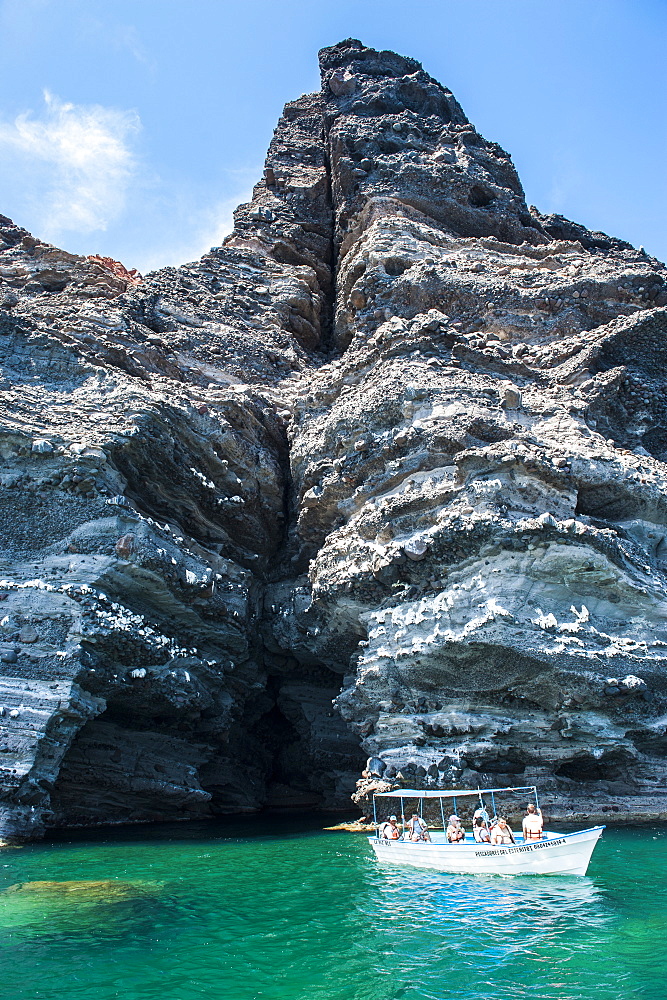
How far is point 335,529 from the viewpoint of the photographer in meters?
25.3

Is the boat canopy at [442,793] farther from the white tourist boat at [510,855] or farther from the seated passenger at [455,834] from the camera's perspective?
the seated passenger at [455,834]

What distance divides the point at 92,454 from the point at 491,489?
13452 mm

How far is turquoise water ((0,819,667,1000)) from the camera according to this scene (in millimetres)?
7570

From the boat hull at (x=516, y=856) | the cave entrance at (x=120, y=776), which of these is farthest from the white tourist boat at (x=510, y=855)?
the cave entrance at (x=120, y=776)

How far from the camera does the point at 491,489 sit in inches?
779

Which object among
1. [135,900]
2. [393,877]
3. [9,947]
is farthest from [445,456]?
[9,947]

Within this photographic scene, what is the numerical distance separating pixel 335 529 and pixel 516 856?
14472mm

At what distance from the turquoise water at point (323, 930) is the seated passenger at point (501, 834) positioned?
0.91 meters

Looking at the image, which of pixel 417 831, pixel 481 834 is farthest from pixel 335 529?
pixel 481 834

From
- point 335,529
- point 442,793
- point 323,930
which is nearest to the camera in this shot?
point 323,930

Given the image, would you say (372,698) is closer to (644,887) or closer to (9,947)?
(644,887)

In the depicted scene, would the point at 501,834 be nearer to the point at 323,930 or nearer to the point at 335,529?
the point at 323,930

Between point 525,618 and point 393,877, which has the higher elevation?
point 525,618

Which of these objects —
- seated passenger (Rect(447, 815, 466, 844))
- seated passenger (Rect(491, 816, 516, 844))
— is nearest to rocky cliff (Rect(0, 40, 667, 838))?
seated passenger (Rect(447, 815, 466, 844))
